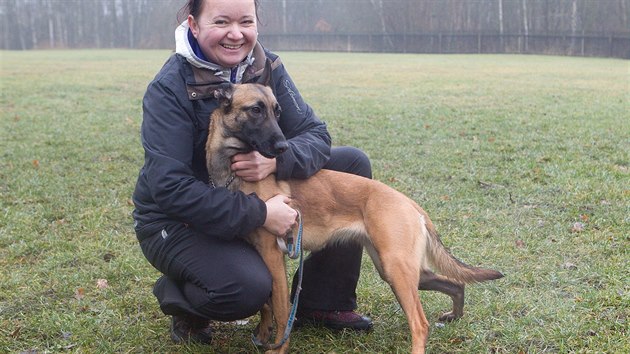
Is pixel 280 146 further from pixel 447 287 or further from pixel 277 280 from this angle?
pixel 447 287

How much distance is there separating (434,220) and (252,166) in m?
2.70

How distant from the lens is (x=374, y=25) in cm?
5162

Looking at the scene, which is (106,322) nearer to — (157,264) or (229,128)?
(157,264)

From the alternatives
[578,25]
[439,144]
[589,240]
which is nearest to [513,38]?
[578,25]

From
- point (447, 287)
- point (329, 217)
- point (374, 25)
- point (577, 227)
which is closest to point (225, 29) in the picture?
point (329, 217)

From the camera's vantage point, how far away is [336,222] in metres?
3.42

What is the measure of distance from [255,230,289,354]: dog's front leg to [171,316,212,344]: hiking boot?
1.39ft

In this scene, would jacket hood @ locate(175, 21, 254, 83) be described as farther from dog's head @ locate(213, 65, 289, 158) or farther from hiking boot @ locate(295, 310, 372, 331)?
hiking boot @ locate(295, 310, 372, 331)

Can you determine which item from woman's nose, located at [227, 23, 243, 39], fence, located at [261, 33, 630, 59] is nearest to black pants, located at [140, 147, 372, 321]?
woman's nose, located at [227, 23, 243, 39]

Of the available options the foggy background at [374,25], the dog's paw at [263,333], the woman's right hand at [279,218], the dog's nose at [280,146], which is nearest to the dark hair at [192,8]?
the dog's nose at [280,146]

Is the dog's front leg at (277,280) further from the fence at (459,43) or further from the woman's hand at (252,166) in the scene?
the fence at (459,43)

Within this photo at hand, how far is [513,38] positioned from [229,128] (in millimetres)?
45115

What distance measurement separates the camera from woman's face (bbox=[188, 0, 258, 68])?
322 cm

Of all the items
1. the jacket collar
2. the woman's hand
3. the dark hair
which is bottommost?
the woman's hand
